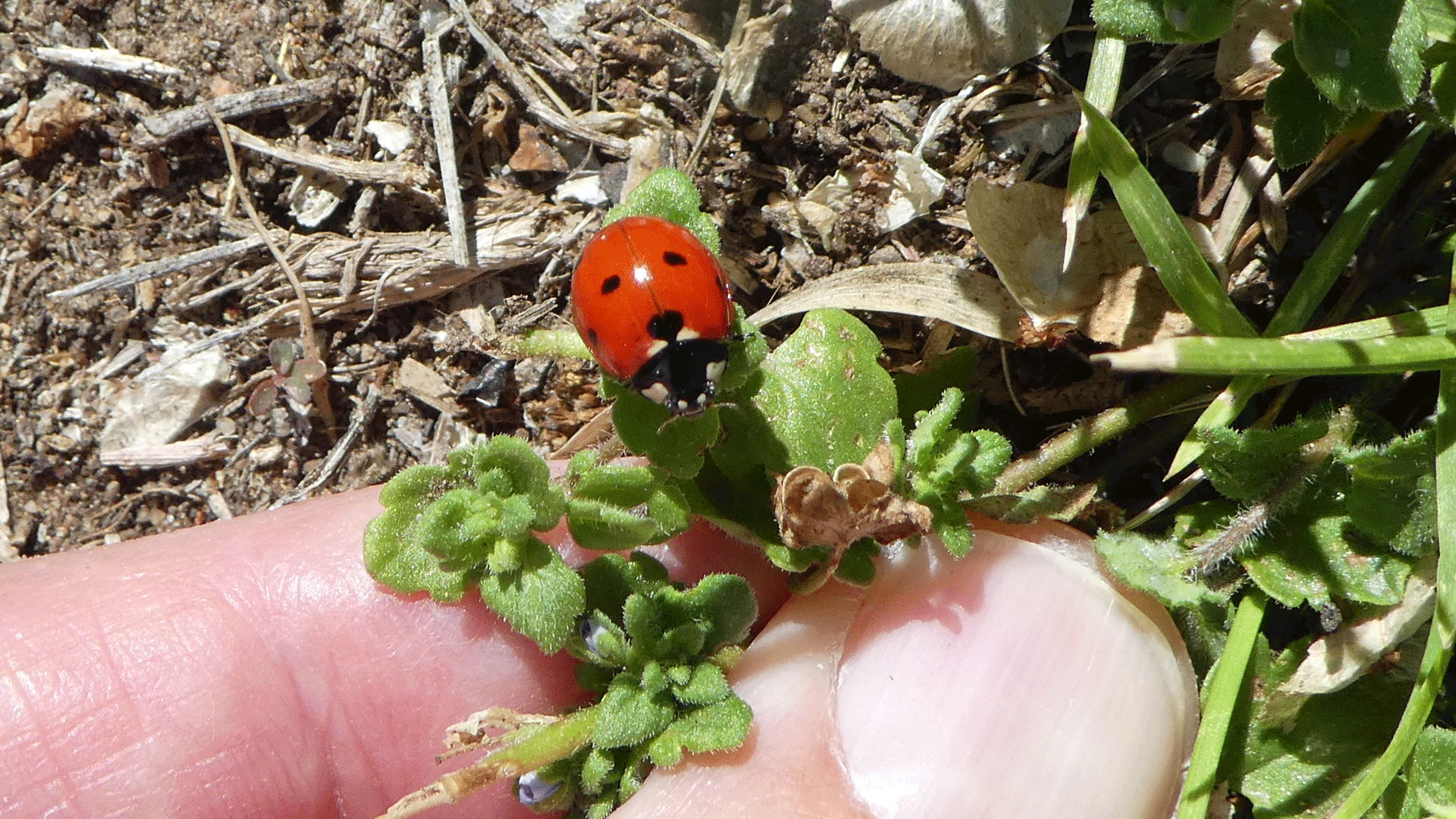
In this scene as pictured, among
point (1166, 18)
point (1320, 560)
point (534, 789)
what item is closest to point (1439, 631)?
point (1320, 560)

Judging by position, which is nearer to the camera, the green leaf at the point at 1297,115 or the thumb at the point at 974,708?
the green leaf at the point at 1297,115

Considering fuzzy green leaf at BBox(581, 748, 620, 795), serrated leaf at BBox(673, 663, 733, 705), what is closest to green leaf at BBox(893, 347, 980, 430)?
serrated leaf at BBox(673, 663, 733, 705)

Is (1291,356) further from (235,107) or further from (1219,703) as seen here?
(235,107)

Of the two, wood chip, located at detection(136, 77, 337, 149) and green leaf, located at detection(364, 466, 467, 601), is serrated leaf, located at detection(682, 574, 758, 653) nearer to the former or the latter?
green leaf, located at detection(364, 466, 467, 601)

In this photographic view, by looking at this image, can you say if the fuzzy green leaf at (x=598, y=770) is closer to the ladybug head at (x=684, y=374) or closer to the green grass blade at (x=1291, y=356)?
the ladybug head at (x=684, y=374)

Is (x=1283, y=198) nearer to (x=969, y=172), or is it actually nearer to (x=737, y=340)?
(x=969, y=172)

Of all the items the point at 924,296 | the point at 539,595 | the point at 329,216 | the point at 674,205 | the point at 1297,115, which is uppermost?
the point at 1297,115

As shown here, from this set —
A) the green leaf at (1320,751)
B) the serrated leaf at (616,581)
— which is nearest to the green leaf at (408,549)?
the serrated leaf at (616,581)
